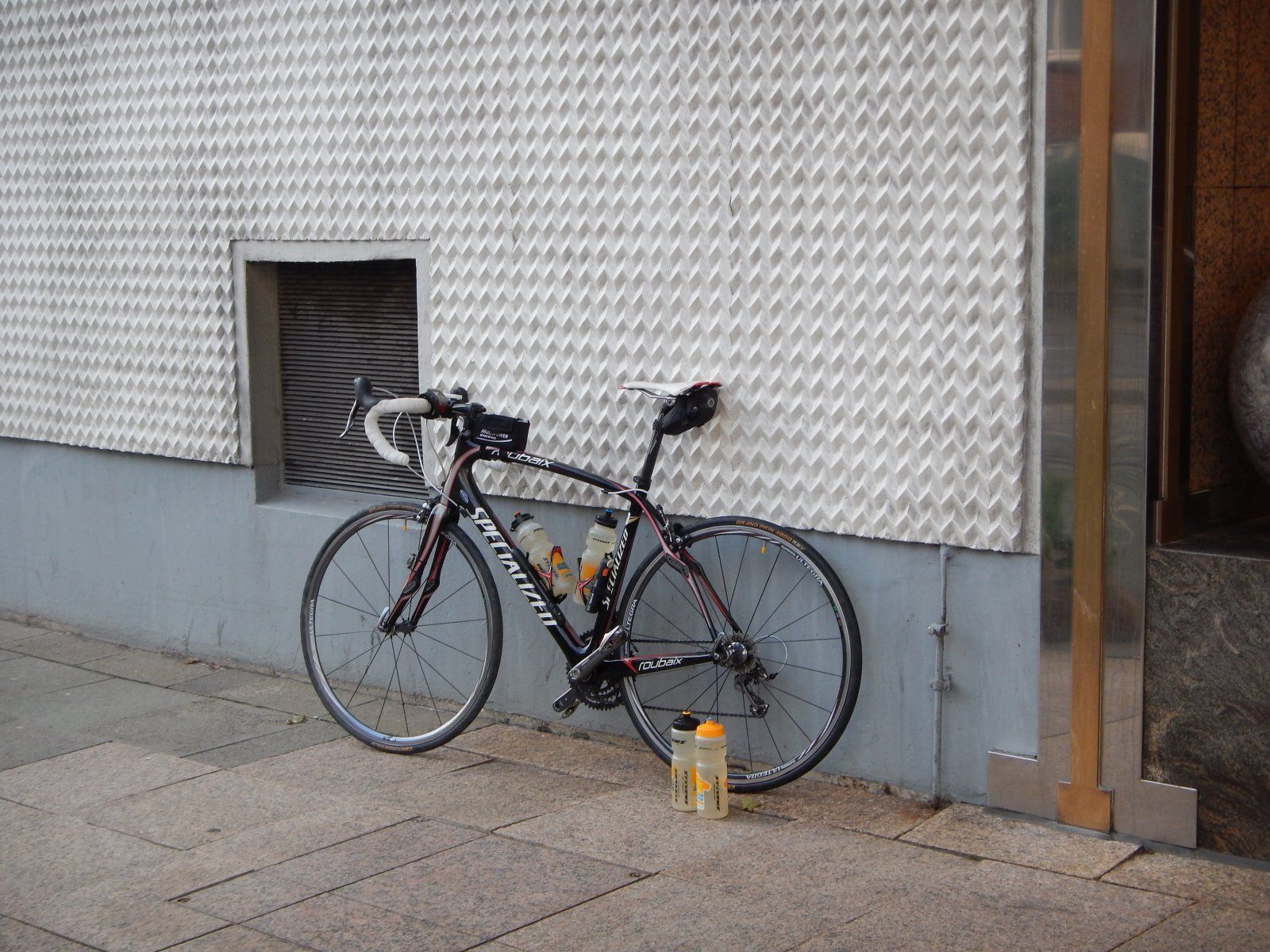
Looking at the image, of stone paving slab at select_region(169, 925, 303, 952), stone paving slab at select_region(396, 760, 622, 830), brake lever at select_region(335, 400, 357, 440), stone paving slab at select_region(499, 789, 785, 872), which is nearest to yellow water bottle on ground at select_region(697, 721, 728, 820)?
stone paving slab at select_region(499, 789, 785, 872)

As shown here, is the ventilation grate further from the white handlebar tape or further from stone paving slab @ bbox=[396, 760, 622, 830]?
stone paving slab @ bbox=[396, 760, 622, 830]

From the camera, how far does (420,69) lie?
624 centimetres

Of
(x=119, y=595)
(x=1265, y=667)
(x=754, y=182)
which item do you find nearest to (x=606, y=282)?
(x=754, y=182)

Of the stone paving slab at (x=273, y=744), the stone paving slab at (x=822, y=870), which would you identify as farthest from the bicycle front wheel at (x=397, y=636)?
the stone paving slab at (x=822, y=870)

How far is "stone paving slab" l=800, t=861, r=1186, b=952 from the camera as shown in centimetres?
402

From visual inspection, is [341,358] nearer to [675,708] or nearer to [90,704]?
[90,704]

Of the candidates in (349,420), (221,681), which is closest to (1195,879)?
(349,420)

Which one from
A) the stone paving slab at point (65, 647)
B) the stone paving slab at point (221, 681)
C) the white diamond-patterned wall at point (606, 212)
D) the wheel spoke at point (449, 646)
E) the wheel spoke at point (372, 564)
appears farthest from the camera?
the stone paving slab at point (65, 647)

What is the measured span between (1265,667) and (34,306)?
633cm

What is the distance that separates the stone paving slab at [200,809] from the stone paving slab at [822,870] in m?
1.56

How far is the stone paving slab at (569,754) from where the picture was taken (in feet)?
18.2

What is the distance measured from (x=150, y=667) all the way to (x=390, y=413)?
250cm

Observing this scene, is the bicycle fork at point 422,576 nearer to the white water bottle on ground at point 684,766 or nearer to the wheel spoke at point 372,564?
the wheel spoke at point 372,564

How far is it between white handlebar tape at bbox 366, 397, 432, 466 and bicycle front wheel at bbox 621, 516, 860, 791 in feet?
3.35
